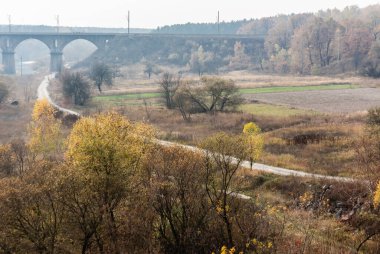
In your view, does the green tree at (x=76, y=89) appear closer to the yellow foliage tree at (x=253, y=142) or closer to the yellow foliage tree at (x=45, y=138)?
the yellow foliage tree at (x=45, y=138)

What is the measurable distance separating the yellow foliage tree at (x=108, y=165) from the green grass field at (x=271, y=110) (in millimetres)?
45685

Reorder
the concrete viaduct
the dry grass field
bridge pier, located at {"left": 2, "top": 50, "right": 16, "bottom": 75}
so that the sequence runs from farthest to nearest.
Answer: the concrete viaduct
bridge pier, located at {"left": 2, "top": 50, "right": 16, "bottom": 75}
the dry grass field

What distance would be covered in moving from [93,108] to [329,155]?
48506 millimetres

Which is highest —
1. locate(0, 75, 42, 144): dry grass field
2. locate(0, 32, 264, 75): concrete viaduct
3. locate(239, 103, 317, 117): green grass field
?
locate(0, 32, 264, 75): concrete viaduct

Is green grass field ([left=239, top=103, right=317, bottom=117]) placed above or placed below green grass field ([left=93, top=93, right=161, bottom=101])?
below

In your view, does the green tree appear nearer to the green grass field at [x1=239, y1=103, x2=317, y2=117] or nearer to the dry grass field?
the dry grass field

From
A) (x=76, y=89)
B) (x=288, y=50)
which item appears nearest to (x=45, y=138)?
(x=76, y=89)

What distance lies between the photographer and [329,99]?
80000mm

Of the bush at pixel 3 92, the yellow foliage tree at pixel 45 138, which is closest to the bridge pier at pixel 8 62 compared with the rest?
the bush at pixel 3 92

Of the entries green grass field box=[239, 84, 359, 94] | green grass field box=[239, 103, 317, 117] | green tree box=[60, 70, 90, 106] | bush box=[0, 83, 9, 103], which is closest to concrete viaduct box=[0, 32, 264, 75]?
bush box=[0, 83, 9, 103]

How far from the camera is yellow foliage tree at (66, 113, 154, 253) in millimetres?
17844

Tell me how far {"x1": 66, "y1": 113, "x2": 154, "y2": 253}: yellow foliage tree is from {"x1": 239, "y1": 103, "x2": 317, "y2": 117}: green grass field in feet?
150

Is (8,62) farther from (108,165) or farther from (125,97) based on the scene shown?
(108,165)

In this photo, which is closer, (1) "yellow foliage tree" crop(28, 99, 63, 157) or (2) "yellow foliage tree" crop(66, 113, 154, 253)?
(2) "yellow foliage tree" crop(66, 113, 154, 253)
